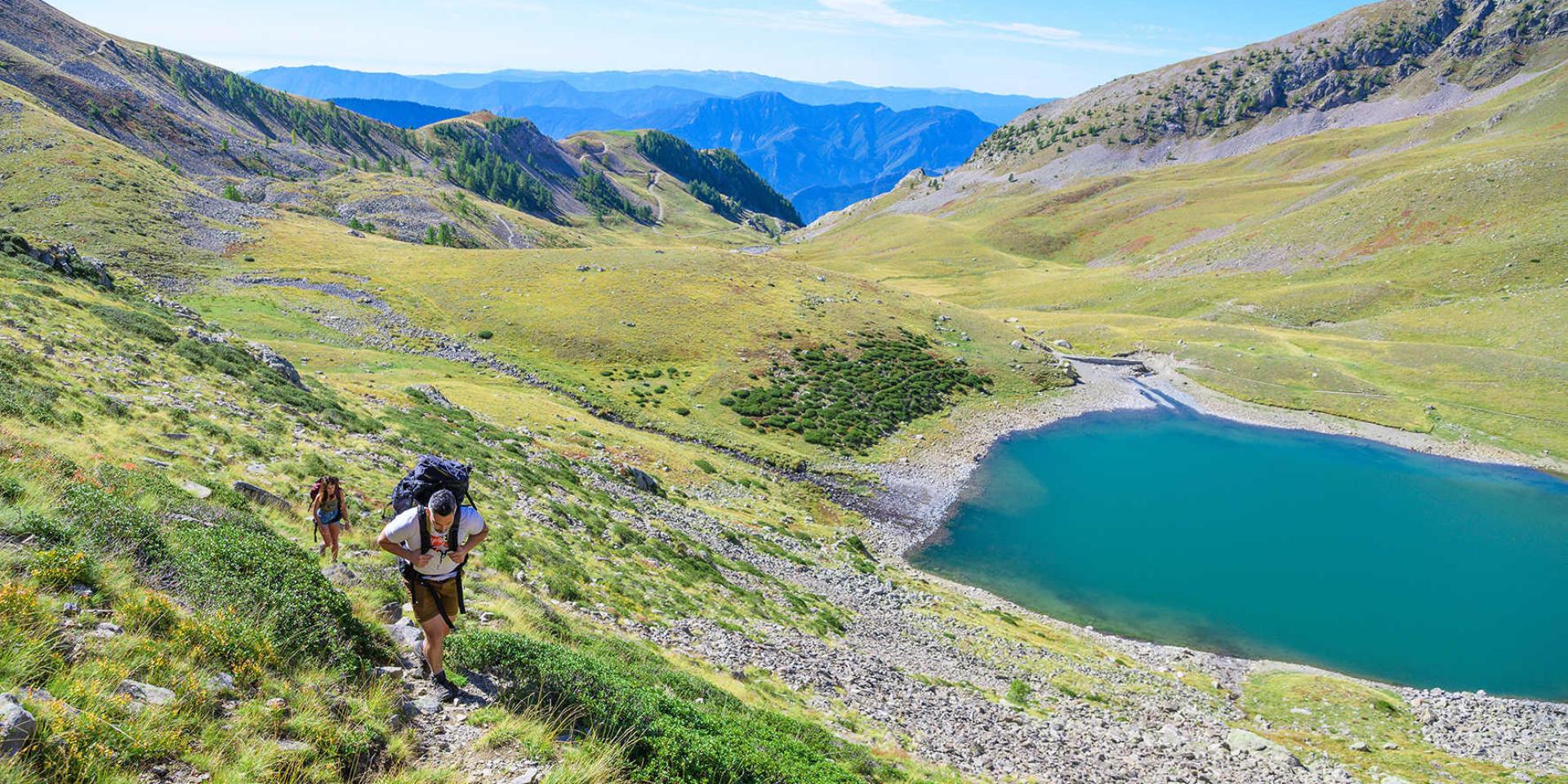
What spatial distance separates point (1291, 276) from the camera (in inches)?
4456

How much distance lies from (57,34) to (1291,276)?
25771 centimetres

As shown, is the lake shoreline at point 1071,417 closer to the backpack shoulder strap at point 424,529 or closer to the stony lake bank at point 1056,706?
the stony lake bank at point 1056,706

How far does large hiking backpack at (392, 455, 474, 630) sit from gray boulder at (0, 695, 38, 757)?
422 cm

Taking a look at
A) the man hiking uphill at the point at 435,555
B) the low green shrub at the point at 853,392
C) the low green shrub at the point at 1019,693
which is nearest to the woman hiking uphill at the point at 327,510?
the man hiking uphill at the point at 435,555

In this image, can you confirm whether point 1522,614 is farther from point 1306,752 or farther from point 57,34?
point 57,34

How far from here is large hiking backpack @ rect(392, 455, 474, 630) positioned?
965 centimetres

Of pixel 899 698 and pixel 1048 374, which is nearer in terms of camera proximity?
pixel 899 698

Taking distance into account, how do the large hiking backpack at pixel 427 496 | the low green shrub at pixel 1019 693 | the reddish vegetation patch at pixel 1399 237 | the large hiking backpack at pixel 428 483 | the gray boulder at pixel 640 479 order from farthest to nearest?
the reddish vegetation patch at pixel 1399 237 → the gray boulder at pixel 640 479 → the low green shrub at pixel 1019 693 → the large hiking backpack at pixel 428 483 → the large hiking backpack at pixel 427 496

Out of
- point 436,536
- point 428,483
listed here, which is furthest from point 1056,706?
point 428,483

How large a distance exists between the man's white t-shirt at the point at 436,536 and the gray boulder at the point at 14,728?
3.96 metres

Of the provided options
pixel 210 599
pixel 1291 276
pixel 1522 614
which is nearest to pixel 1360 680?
pixel 1522 614

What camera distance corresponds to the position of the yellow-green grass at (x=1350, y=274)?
74.4 m

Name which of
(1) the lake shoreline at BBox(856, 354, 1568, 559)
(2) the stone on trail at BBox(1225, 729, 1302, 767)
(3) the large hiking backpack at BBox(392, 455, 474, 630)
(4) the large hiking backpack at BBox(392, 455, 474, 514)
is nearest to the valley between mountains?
(2) the stone on trail at BBox(1225, 729, 1302, 767)

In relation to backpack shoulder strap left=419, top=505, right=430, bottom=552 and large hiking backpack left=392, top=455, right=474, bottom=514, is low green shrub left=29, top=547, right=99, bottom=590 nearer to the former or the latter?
large hiking backpack left=392, top=455, right=474, bottom=514
